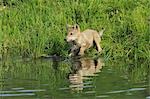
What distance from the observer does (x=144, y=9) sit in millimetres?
16578

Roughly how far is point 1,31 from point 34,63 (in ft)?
6.10

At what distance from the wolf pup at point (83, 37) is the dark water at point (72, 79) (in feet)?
2.01

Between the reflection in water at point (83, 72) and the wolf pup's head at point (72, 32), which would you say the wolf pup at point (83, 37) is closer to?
the wolf pup's head at point (72, 32)

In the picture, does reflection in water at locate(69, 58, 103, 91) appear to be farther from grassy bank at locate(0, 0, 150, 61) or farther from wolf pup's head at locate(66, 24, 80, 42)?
wolf pup's head at locate(66, 24, 80, 42)

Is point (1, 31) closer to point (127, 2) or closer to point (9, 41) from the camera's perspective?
point (9, 41)

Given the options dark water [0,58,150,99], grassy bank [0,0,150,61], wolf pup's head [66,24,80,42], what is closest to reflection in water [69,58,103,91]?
dark water [0,58,150,99]

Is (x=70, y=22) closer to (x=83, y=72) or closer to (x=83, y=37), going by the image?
(x=83, y=37)

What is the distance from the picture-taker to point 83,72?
502 inches

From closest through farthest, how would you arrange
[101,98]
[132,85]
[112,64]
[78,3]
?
1. [101,98]
2. [132,85]
3. [112,64]
4. [78,3]

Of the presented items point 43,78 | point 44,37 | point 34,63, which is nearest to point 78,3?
A: point 44,37

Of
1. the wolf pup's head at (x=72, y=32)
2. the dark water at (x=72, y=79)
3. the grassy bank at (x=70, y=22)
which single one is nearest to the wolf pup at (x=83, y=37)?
the wolf pup's head at (x=72, y=32)

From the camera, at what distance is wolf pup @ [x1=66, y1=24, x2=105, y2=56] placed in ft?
49.5

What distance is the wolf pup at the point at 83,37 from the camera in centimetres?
1509

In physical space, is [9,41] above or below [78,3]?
below
